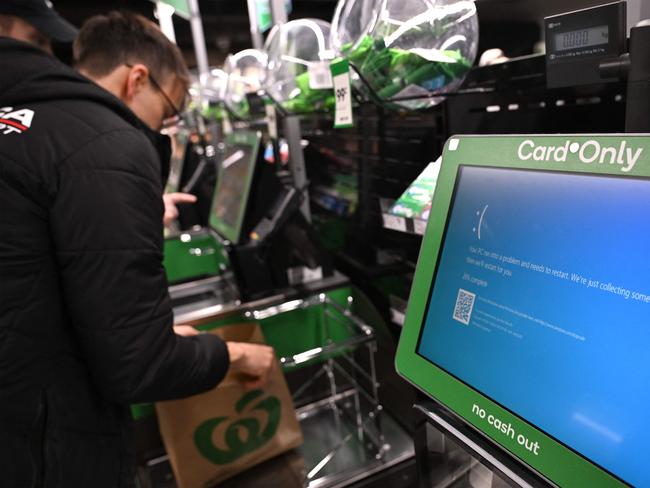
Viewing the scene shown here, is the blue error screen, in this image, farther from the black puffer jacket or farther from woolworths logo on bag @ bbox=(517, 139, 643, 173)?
the black puffer jacket

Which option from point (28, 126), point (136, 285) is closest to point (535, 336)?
point (136, 285)

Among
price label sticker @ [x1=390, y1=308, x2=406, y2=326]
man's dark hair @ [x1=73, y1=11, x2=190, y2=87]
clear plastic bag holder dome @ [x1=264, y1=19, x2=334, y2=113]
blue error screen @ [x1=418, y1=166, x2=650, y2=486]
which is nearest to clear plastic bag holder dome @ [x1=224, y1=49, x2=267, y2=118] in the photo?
clear plastic bag holder dome @ [x1=264, y1=19, x2=334, y2=113]

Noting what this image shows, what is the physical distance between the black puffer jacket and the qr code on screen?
2.18 ft

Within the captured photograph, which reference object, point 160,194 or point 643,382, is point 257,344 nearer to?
point 160,194

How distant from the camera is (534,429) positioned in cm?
56

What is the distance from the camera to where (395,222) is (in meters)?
1.03

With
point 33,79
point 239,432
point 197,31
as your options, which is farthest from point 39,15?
point 197,31

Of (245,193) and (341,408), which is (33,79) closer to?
(245,193)

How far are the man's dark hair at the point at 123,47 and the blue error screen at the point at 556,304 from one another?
1067mm

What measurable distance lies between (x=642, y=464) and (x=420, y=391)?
13.4 inches

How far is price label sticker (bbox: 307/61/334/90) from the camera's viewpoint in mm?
1347

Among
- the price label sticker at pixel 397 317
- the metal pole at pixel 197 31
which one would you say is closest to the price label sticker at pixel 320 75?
the price label sticker at pixel 397 317

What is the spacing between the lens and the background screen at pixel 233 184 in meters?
1.87

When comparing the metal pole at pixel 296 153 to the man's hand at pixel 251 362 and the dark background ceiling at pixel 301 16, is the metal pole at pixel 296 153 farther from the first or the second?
the dark background ceiling at pixel 301 16
